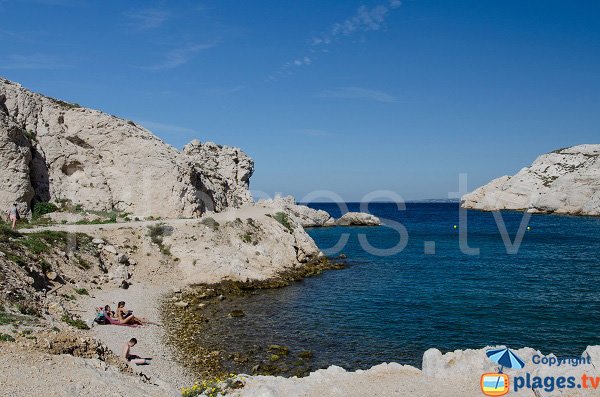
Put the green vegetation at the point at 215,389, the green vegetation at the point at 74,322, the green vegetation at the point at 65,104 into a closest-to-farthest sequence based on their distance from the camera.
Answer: the green vegetation at the point at 215,389 < the green vegetation at the point at 74,322 < the green vegetation at the point at 65,104

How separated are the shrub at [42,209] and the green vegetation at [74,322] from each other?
2149 centimetres

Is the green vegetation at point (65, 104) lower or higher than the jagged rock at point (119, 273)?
higher

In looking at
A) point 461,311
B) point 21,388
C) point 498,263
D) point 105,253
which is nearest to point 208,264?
point 105,253

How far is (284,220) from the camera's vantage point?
50062 millimetres

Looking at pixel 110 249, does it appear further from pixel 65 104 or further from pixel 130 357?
pixel 65 104

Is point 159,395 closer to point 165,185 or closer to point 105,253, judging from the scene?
point 105,253

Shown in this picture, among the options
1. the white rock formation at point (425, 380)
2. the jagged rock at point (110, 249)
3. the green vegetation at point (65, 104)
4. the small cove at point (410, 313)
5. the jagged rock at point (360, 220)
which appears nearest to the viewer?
the white rock formation at point (425, 380)

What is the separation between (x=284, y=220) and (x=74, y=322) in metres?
30.2

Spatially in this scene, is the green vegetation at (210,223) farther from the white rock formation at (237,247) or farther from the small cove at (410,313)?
the small cove at (410,313)

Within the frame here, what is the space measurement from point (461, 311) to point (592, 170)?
382 ft

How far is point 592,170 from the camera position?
120750mm

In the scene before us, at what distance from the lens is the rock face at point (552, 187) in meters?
122

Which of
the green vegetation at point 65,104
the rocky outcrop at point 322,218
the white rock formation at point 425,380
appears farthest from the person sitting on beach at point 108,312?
the rocky outcrop at point 322,218

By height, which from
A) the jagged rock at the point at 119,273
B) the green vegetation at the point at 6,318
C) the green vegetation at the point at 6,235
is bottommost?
the jagged rock at the point at 119,273
